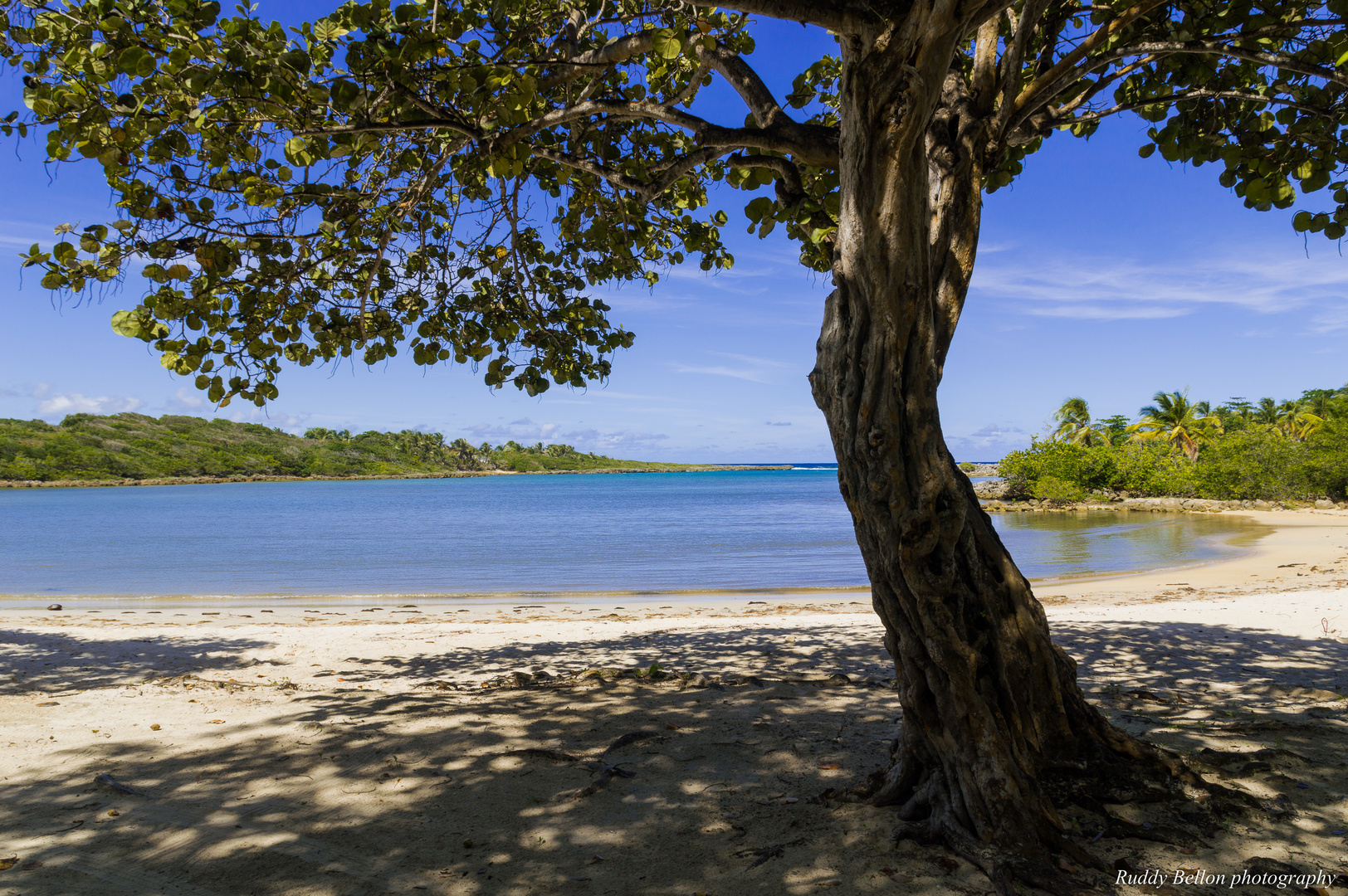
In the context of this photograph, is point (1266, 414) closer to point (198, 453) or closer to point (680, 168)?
point (680, 168)

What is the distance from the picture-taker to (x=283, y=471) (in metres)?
116

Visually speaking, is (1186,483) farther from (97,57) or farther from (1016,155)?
(97,57)

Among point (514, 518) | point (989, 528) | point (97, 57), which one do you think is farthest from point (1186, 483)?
point (97, 57)

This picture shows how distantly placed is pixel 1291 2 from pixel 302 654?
1069 cm

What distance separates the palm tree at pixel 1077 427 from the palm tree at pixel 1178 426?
2.31 m

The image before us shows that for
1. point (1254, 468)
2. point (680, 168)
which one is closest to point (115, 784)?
point (680, 168)

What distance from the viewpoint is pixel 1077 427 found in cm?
5509

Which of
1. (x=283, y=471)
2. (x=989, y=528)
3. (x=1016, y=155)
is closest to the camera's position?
(x=989, y=528)

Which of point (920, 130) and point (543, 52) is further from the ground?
point (543, 52)

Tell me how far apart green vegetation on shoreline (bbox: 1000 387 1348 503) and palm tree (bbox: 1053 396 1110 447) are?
11cm

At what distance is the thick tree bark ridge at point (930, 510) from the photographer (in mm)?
2750

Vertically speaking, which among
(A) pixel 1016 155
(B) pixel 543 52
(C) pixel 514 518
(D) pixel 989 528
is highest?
(B) pixel 543 52

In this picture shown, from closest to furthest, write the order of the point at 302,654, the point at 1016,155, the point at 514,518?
the point at 1016,155 < the point at 302,654 < the point at 514,518

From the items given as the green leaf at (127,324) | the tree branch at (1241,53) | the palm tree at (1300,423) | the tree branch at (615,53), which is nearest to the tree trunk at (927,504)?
the tree branch at (1241,53)
